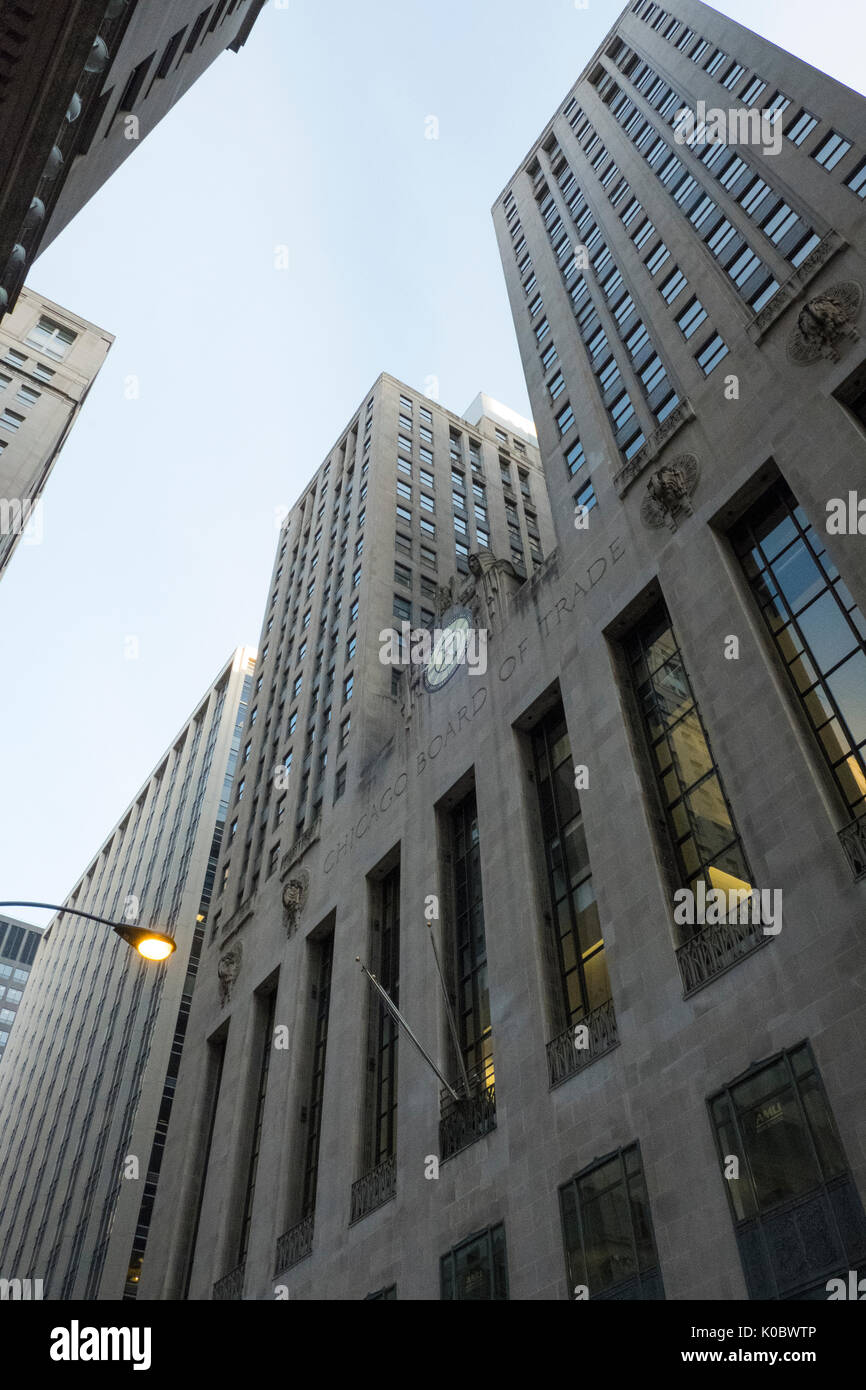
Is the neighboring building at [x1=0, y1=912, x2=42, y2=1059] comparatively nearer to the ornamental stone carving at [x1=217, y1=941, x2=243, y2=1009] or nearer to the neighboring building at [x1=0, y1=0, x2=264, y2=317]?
the ornamental stone carving at [x1=217, y1=941, x2=243, y2=1009]

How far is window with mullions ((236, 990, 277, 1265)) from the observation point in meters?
38.5

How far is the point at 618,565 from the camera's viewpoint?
108ft

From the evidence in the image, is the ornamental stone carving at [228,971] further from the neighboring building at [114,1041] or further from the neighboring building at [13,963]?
the neighboring building at [13,963]

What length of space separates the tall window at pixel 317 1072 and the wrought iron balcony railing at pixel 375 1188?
3.60 meters

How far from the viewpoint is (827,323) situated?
2864cm

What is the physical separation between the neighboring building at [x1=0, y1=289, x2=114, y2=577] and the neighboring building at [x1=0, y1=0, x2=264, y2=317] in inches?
1042

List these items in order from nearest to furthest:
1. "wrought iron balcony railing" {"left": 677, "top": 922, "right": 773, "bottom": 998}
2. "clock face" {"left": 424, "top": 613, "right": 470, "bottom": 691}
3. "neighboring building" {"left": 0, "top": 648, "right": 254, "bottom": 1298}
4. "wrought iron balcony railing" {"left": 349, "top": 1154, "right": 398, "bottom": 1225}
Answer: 1. "wrought iron balcony railing" {"left": 677, "top": 922, "right": 773, "bottom": 998}
2. "wrought iron balcony railing" {"left": 349, "top": 1154, "right": 398, "bottom": 1225}
3. "clock face" {"left": 424, "top": 613, "right": 470, "bottom": 691}
4. "neighboring building" {"left": 0, "top": 648, "right": 254, "bottom": 1298}

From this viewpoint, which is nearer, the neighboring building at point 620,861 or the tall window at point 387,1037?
the neighboring building at point 620,861

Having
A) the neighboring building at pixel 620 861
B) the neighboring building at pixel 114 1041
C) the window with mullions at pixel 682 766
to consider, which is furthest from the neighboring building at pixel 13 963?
the window with mullions at pixel 682 766

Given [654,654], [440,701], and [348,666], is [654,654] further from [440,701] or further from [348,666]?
[348,666]

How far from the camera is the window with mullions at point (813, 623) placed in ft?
76.9

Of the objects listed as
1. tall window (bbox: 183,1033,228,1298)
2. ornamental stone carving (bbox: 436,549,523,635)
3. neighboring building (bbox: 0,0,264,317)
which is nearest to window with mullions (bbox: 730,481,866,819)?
ornamental stone carving (bbox: 436,549,523,635)
